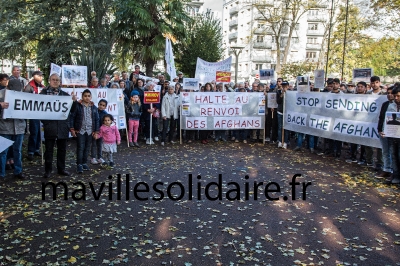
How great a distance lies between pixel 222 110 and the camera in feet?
44.1

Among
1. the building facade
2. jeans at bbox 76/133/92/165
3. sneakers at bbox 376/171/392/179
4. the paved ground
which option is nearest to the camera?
the paved ground

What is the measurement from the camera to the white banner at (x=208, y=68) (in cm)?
1616

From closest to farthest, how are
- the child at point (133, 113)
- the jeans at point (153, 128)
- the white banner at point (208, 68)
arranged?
the child at point (133, 113)
the jeans at point (153, 128)
the white banner at point (208, 68)

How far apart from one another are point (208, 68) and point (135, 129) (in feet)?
18.3

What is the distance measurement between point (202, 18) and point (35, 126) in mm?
23069

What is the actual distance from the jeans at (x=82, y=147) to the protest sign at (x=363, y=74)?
851 centimetres

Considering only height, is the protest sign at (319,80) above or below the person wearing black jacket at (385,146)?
above

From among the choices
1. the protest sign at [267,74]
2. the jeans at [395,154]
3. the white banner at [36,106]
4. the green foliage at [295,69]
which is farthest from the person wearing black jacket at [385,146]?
the green foliage at [295,69]

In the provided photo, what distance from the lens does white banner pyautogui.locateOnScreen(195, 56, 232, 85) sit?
16156mm

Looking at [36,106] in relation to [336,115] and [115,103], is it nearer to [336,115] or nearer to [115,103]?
[115,103]

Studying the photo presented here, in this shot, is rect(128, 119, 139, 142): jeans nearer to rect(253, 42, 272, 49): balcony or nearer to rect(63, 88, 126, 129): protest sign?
rect(63, 88, 126, 129): protest sign

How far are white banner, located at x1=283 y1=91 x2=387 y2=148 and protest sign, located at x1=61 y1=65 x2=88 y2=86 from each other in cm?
691

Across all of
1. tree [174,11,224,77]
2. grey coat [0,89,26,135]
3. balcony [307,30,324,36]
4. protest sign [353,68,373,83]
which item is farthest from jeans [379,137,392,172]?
balcony [307,30,324,36]

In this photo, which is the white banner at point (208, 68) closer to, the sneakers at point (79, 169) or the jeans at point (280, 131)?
the jeans at point (280, 131)
